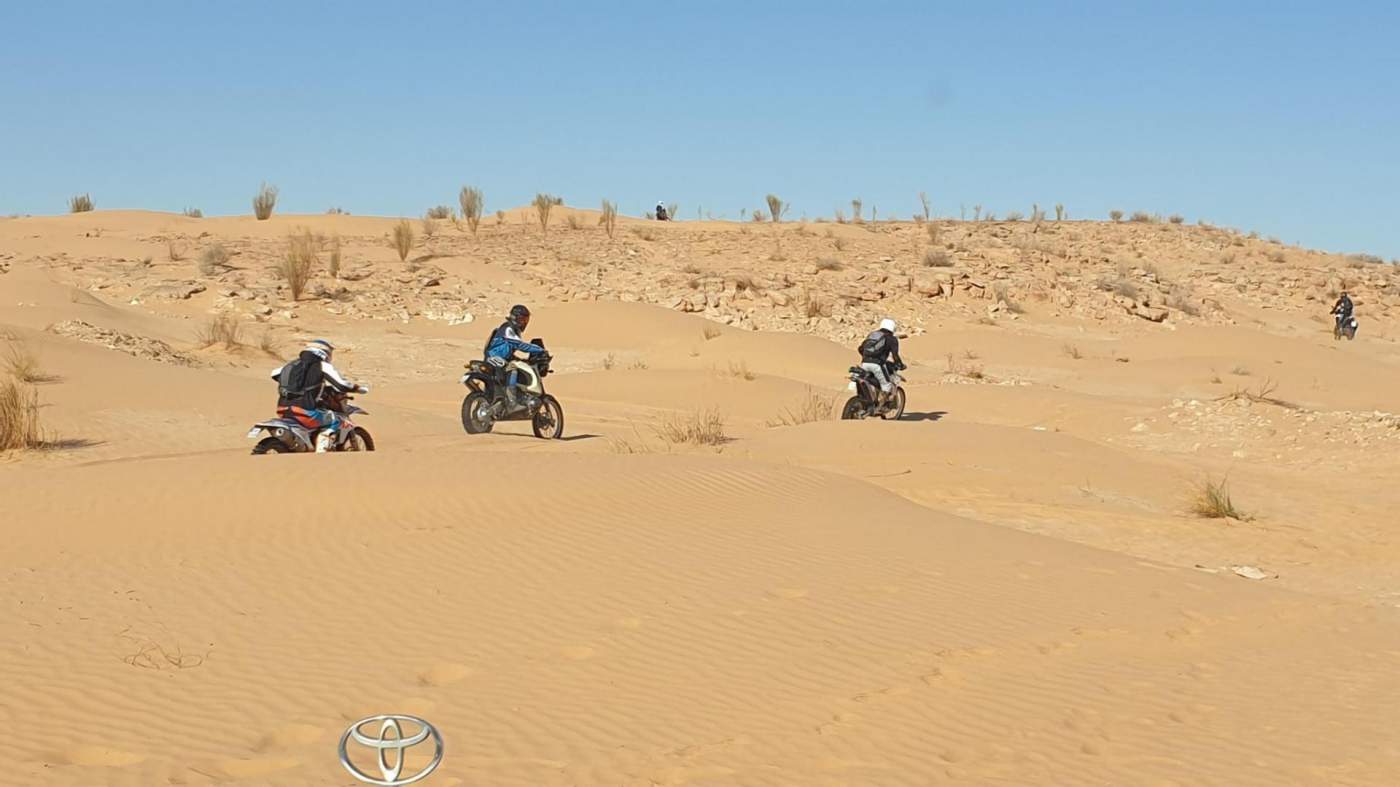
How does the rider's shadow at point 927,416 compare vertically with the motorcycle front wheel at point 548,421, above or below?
below

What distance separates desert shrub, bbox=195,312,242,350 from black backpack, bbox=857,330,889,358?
1387 centimetres

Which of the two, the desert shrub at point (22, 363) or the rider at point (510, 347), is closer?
the rider at point (510, 347)

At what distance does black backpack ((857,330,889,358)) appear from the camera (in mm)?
17875

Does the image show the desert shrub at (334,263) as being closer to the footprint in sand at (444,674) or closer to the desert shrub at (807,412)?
the desert shrub at (807,412)

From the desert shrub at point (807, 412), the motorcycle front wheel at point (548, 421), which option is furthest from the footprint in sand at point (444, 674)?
the desert shrub at point (807, 412)

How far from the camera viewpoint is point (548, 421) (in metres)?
15.4

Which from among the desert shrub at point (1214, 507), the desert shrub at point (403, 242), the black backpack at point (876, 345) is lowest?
the desert shrub at point (1214, 507)

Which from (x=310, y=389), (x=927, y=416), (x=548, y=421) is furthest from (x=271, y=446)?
(x=927, y=416)

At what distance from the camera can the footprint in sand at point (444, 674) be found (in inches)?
237

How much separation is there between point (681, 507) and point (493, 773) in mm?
5164

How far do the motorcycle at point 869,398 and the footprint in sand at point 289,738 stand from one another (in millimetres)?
13260

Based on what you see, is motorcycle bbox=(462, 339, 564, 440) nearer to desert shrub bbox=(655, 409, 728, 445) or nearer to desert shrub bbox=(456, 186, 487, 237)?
desert shrub bbox=(655, 409, 728, 445)

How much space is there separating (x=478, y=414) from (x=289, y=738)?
32.8 ft

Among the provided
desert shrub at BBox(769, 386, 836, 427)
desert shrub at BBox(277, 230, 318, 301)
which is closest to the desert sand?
desert shrub at BBox(769, 386, 836, 427)
